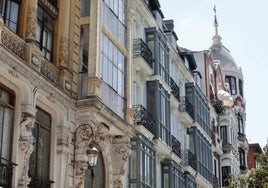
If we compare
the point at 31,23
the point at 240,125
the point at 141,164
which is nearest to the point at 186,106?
the point at 141,164

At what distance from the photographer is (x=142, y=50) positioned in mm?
25969

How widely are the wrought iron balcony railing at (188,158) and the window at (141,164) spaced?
6227 millimetres

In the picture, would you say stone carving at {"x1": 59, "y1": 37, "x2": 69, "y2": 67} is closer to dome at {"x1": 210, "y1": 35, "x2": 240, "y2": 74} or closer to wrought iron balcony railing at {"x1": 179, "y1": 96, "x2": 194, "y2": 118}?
wrought iron balcony railing at {"x1": 179, "y1": 96, "x2": 194, "y2": 118}

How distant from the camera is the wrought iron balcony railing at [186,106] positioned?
3191 cm

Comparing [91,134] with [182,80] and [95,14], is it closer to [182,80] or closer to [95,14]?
[95,14]

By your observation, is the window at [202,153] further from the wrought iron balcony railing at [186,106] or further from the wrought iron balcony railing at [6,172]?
the wrought iron balcony railing at [6,172]

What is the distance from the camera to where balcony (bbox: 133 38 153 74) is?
25.5 m

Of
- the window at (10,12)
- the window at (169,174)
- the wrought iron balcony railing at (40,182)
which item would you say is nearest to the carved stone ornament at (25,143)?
the wrought iron balcony railing at (40,182)

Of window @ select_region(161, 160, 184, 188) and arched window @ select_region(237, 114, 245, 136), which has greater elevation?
arched window @ select_region(237, 114, 245, 136)

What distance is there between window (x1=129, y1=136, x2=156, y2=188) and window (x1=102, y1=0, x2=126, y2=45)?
436cm

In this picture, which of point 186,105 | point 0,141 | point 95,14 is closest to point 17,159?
point 0,141

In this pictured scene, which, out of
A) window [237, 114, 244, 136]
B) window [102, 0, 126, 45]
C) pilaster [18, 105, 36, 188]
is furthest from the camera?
window [237, 114, 244, 136]

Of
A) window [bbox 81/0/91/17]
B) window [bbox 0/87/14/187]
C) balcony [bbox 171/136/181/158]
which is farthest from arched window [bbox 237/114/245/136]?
window [bbox 0/87/14/187]

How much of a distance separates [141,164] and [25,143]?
889 cm
